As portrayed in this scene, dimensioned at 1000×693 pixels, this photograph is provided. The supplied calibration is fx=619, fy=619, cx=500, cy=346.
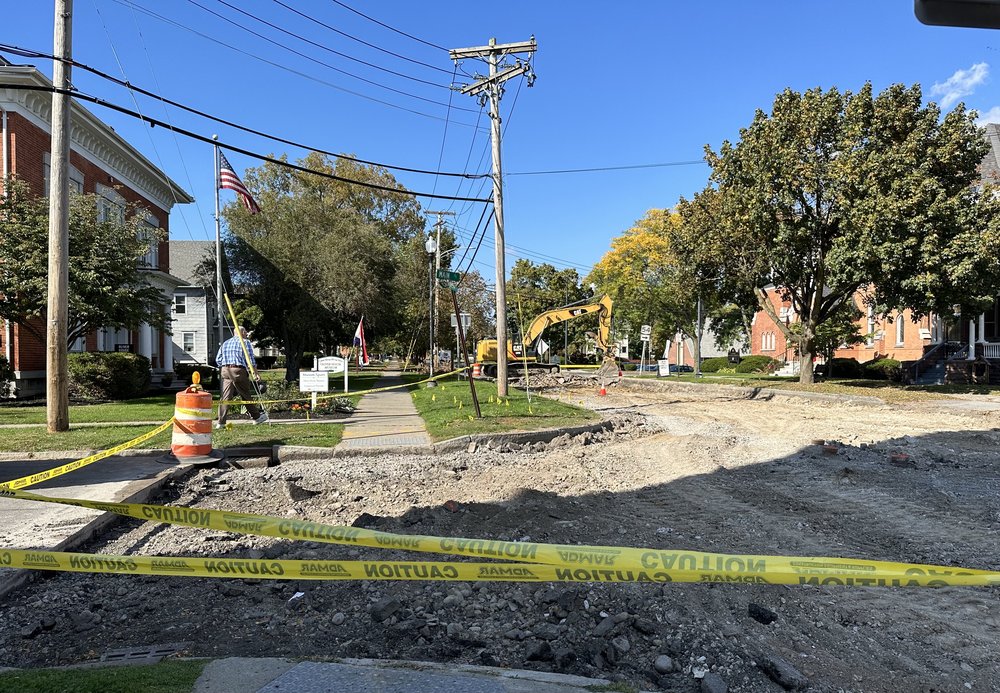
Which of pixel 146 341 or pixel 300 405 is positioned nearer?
pixel 300 405

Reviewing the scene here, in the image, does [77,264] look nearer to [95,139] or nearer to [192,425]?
[192,425]

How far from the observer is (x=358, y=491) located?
300 inches

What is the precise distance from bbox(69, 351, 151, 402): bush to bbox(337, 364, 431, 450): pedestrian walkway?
320 inches

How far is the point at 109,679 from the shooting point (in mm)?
2783

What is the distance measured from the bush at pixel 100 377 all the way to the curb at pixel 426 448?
509 inches

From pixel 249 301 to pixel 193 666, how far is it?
2857cm

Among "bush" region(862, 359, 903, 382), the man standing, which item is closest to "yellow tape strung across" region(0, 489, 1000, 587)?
the man standing

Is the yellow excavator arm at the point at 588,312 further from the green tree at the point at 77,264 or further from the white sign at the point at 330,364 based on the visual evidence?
the green tree at the point at 77,264

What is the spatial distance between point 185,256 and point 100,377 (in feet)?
121

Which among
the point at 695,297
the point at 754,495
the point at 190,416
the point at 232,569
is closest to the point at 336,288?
the point at 695,297

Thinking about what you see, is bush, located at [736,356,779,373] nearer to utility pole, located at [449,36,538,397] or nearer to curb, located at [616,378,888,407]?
curb, located at [616,378,888,407]

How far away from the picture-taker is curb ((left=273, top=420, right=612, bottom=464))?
991 centimetres

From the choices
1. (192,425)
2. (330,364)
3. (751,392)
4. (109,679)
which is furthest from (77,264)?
(751,392)

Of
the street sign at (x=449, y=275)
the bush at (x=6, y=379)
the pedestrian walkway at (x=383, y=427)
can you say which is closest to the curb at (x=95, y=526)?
the pedestrian walkway at (x=383, y=427)
